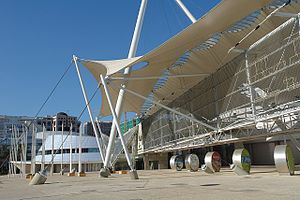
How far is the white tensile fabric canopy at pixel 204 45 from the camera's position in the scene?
20625 millimetres

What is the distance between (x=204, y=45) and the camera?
29.8 m

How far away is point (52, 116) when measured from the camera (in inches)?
5802

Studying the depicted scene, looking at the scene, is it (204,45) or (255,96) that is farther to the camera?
(204,45)

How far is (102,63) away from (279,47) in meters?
14.9

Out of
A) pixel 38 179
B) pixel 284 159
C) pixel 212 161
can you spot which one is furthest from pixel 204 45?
pixel 38 179

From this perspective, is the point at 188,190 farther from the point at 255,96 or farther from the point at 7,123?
the point at 7,123

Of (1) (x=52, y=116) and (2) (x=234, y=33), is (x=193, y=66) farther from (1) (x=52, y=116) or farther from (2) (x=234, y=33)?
(1) (x=52, y=116)

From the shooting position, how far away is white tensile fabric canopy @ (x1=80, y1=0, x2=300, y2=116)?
20.6m

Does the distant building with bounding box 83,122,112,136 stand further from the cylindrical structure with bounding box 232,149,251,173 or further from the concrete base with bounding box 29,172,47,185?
the cylindrical structure with bounding box 232,149,251,173

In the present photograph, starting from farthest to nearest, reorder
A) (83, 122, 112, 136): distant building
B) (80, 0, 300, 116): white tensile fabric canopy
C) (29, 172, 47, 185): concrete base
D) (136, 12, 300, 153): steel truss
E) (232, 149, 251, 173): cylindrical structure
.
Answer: (83, 122, 112, 136): distant building → (29, 172, 47, 185): concrete base → (80, 0, 300, 116): white tensile fabric canopy → (136, 12, 300, 153): steel truss → (232, 149, 251, 173): cylindrical structure

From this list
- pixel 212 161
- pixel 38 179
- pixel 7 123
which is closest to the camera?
pixel 38 179

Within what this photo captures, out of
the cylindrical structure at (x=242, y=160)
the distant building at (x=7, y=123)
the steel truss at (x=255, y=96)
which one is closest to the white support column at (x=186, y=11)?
A: the steel truss at (x=255, y=96)

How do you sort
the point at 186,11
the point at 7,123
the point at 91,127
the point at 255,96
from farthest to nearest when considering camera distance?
Answer: the point at 91,127 < the point at 7,123 < the point at 186,11 < the point at 255,96

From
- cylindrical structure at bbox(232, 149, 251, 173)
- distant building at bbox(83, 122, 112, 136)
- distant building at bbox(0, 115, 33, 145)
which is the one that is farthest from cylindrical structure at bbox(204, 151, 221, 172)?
distant building at bbox(83, 122, 112, 136)
